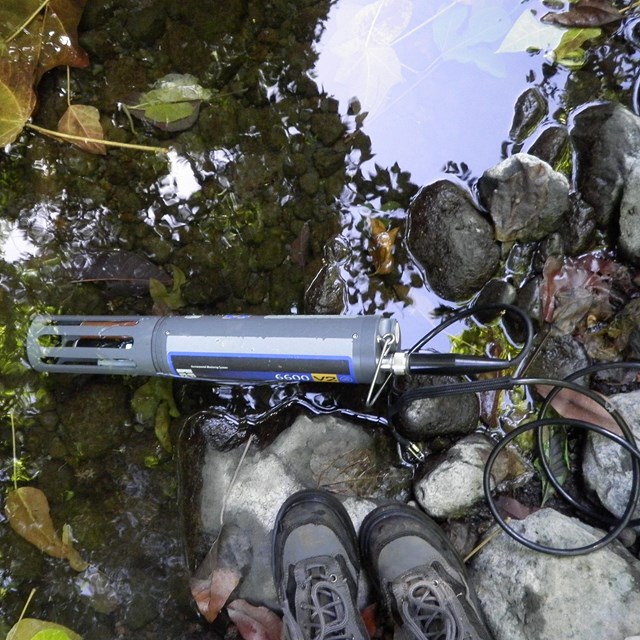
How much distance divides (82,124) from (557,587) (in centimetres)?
206

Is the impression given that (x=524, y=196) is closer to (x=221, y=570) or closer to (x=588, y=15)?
(x=588, y=15)

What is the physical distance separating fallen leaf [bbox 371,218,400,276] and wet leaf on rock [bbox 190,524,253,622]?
99cm

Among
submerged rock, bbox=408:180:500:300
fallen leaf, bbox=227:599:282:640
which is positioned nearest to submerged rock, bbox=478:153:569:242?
submerged rock, bbox=408:180:500:300

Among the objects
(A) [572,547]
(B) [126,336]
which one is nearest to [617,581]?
(A) [572,547]

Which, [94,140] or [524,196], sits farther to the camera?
[94,140]

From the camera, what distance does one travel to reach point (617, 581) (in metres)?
1.63

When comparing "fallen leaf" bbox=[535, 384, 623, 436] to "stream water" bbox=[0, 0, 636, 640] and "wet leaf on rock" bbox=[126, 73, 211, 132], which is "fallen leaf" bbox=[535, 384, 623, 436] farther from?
"wet leaf on rock" bbox=[126, 73, 211, 132]

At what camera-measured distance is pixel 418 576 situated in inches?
65.8

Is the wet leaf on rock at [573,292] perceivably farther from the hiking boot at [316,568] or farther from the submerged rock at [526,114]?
the hiking boot at [316,568]

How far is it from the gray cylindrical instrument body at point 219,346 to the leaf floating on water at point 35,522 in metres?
0.44

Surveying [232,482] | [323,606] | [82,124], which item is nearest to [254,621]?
[323,606]

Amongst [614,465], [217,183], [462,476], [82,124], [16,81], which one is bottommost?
[462,476]

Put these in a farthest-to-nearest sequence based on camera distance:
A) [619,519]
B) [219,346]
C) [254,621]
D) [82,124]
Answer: [82,124]
[254,621]
[619,519]
[219,346]

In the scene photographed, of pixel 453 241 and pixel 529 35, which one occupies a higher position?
pixel 529 35
